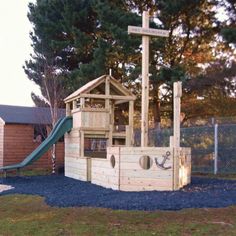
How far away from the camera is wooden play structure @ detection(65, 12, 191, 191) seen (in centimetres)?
1197

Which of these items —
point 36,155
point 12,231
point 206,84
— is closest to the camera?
point 12,231

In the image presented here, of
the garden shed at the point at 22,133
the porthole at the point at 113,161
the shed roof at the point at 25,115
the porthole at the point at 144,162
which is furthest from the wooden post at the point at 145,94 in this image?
the shed roof at the point at 25,115

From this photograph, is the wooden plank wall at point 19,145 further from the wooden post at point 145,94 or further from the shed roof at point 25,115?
the wooden post at point 145,94

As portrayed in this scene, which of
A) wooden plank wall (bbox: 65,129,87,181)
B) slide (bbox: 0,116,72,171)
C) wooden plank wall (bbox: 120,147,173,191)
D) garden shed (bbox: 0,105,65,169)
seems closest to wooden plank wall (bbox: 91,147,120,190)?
wooden plank wall (bbox: 120,147,173,191)

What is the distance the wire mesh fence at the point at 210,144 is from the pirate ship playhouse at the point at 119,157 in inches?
116

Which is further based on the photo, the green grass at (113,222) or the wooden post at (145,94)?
the wooden post at (145,94)

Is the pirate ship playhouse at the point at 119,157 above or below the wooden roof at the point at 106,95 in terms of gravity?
below

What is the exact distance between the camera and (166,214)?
8633mm

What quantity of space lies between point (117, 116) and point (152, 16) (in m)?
7.20

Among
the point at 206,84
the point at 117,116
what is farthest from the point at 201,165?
the point at 117,116

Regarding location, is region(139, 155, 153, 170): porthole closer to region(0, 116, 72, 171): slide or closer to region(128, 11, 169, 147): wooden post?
region(128, 11, 169, 147): wooden post

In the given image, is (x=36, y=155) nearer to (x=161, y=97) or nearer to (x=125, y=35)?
(x=125, y=35)

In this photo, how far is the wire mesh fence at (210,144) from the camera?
17.1 meters


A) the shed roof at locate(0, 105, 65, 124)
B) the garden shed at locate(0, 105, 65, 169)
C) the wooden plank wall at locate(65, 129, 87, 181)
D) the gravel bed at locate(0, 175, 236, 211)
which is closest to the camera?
the gravel bed at locate(0, 175, 236, 211)
